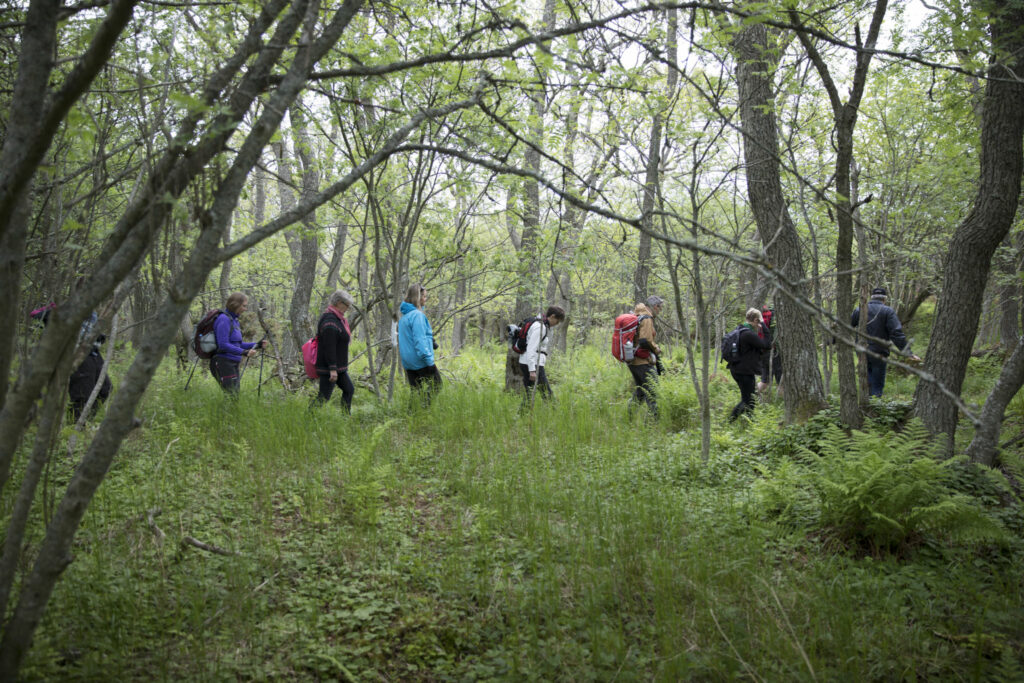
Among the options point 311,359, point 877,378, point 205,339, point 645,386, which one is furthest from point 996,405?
point 205,339

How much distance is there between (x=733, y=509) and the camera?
401 cm

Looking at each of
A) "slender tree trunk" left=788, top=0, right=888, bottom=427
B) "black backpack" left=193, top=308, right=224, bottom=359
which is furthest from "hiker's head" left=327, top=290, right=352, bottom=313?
"slender tree trunk" left=788, top=0, right=888, bottom=427

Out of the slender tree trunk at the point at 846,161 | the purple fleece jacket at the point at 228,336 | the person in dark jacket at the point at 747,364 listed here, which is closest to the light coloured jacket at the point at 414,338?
the purple fleece jacket at the point at 228,336

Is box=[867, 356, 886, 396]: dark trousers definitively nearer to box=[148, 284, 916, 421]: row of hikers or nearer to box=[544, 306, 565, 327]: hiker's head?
box=[148, 284, 916, 421]: row of hikers

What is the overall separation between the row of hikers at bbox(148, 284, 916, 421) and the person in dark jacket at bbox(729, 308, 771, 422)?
0.01 metres

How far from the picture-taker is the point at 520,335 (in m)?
8.11

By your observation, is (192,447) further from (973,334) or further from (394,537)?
(973,334)

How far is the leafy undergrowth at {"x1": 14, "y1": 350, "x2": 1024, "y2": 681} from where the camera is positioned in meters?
2.61

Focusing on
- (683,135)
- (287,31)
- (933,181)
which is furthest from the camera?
(933,181)

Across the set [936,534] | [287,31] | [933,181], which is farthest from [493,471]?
[933,181]

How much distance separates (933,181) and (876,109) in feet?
5.91

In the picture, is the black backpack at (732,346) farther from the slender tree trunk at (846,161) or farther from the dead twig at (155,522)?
the dead twig at (155,522)

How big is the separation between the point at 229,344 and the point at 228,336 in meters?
0.10

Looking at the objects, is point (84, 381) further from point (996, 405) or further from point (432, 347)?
point (996, 405)
